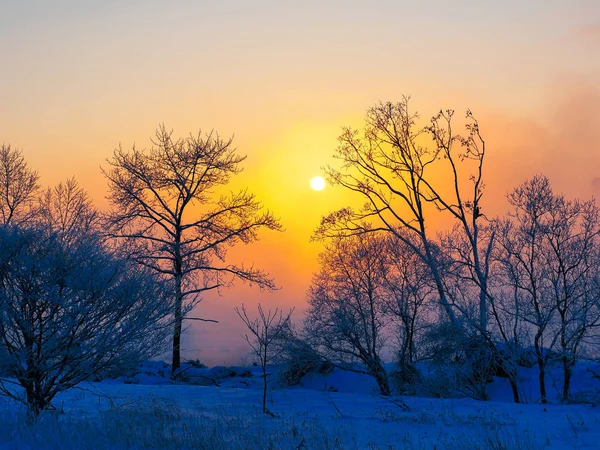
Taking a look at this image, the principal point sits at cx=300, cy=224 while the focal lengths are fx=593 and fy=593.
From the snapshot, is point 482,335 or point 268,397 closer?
point 268,397

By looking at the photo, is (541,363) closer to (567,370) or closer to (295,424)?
(567,370)

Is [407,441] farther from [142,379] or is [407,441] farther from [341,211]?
[142,379]

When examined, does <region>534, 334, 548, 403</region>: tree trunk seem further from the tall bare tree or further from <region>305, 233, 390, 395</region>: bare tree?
the tall bare tree

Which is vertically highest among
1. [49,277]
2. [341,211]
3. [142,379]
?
[341,211]

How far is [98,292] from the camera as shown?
9812mm

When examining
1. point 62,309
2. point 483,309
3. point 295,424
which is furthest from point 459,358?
point 62,309

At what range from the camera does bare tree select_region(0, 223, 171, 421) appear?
9.59 m

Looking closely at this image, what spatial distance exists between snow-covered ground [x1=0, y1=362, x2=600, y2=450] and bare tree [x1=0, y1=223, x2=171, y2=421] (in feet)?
2.46

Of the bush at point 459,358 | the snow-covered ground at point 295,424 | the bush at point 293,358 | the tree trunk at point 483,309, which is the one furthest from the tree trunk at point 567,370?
the bush at point 293,358

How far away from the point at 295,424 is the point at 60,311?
14.2ft

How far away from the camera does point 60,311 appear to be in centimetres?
973

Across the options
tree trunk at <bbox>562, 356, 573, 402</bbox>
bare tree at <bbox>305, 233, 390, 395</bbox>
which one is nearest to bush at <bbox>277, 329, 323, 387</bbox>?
bare tree at <bbox>305, 233, 390, 395</bbox>

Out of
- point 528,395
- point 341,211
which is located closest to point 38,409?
point 341,211

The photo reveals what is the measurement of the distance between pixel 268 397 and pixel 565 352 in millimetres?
9573
